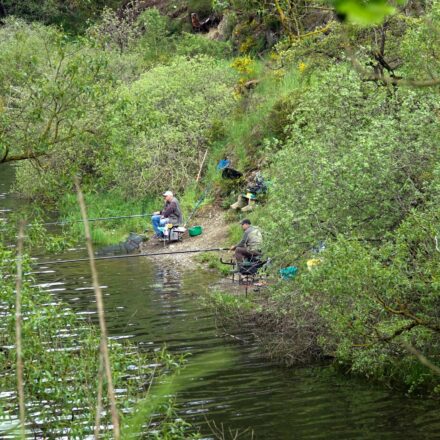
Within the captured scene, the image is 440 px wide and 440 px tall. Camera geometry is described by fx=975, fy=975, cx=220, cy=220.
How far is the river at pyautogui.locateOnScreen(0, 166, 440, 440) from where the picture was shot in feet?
33.7

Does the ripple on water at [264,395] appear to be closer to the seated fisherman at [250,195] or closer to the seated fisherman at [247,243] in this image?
the seated fisherman at [247,243]

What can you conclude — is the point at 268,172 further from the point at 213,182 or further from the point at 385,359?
the point at 213,182

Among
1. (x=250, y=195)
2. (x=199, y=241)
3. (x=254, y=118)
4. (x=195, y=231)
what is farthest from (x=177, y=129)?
(x=199, y=241)

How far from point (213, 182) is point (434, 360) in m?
16.4

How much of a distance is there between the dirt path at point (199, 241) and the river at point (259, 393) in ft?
13.9

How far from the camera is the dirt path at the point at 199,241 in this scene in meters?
22.8

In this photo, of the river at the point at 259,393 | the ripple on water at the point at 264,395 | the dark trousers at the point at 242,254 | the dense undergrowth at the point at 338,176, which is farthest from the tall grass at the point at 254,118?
the ripple on water at the point at 264,395

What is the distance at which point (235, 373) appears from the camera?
42.2ft

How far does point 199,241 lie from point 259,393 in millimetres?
12005

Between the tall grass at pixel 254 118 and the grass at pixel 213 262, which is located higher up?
the tall grass at pixel 254 118

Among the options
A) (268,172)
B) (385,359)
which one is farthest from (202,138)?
(385,359)

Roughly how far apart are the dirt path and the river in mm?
4223

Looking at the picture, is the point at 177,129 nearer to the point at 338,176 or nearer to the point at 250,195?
the point at 250,195

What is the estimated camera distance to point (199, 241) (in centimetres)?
2372
